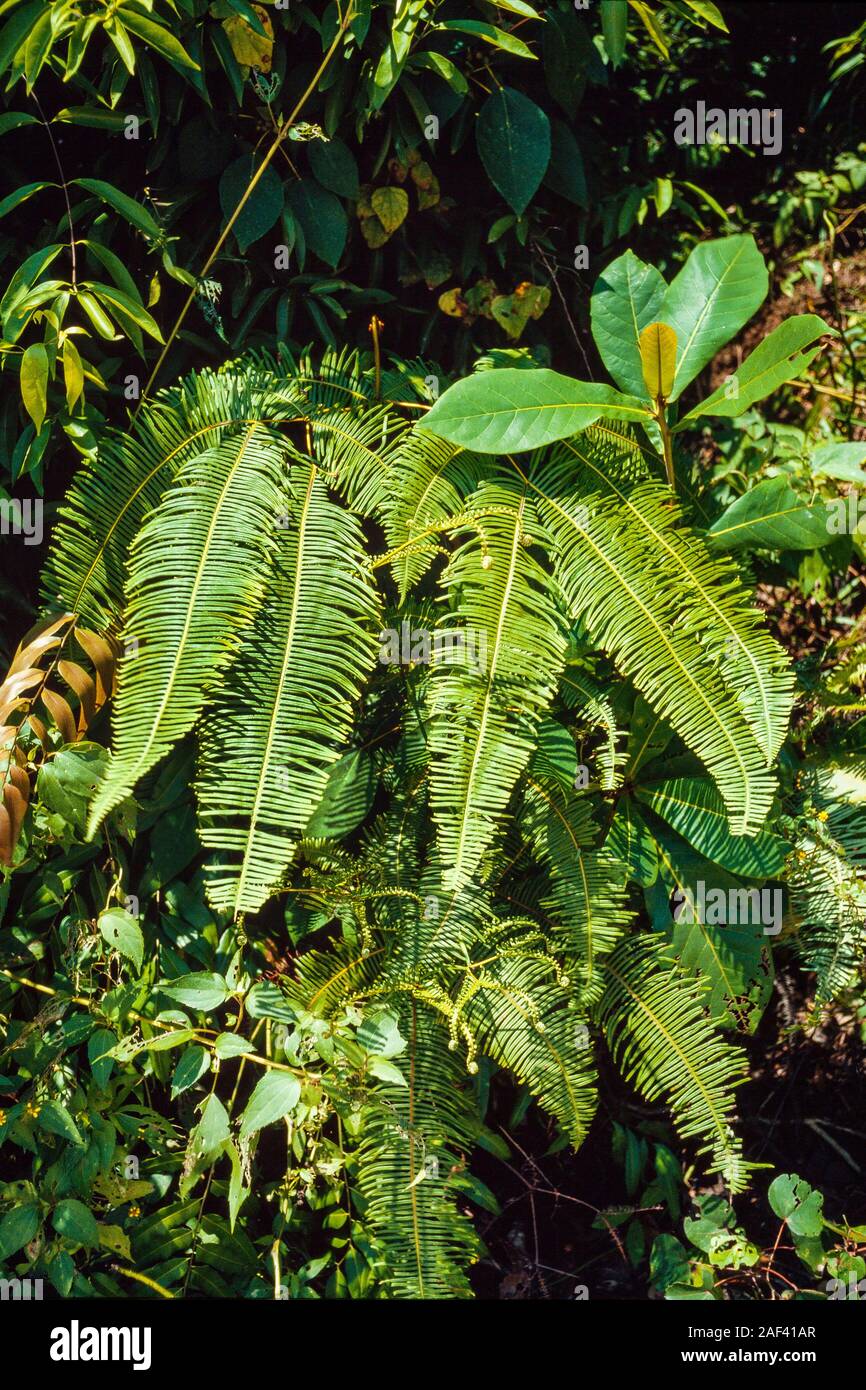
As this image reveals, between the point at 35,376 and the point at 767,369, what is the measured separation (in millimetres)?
1545

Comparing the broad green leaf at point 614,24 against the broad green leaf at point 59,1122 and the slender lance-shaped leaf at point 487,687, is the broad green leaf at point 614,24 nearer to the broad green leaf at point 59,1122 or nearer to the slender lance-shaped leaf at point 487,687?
the slender lance-shaped leaf at point 487,687

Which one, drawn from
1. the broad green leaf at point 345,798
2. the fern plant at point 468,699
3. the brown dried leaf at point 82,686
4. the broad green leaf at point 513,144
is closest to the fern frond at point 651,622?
the fern plant at point 468,699

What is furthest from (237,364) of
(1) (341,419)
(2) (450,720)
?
(2) (450,720)

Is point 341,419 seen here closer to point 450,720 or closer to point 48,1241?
point 450,720

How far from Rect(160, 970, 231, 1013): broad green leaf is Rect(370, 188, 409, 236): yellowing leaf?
1.80 meters

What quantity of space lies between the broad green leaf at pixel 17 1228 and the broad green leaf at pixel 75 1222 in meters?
0.04

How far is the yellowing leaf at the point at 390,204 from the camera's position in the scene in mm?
2500

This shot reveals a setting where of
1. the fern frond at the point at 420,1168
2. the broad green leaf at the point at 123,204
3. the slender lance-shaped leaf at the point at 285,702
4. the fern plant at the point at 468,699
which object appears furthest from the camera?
the broad green leaf at the point at 123,204

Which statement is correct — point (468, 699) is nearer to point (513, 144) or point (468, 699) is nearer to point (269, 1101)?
point (269, 1101)

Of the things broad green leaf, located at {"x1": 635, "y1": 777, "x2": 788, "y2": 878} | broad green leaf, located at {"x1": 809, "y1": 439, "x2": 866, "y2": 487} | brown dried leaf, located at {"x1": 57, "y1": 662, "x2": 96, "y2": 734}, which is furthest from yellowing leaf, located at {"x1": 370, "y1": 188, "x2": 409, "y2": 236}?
broad green leaf, located at {"x1": 635, "y1": 777, "x2": 788, "y2": 878}

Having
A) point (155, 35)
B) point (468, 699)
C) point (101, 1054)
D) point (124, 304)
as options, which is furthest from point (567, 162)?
point (101, 1054)

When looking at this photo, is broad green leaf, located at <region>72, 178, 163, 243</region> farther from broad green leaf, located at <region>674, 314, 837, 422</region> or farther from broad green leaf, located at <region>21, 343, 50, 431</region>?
broad green leaf, located at <region>674, 314, 837, 422</region>

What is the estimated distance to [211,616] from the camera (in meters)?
1.87

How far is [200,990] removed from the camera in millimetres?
2096
